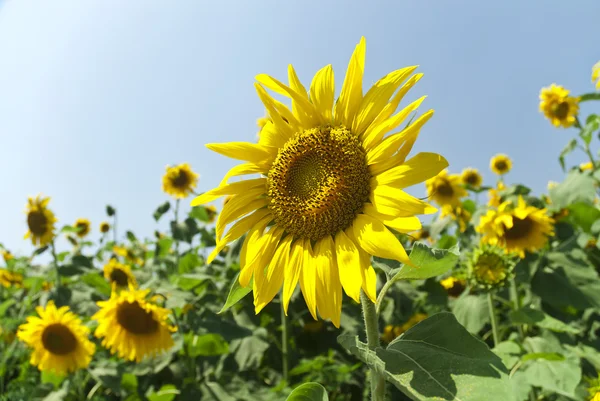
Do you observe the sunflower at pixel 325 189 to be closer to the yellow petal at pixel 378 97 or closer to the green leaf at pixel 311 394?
the yellow petal at pixel 378 97

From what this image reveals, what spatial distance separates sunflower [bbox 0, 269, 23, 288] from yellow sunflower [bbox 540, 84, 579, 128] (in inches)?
348

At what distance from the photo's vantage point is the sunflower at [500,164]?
8.03 meters

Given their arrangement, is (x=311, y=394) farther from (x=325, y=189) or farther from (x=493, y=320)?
(x=493, y=320)

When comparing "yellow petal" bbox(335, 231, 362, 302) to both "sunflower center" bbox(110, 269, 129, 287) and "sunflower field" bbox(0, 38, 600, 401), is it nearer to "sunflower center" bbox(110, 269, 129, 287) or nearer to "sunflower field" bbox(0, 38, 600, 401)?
"sunflower field" bbox(0, 38, 600, 401)

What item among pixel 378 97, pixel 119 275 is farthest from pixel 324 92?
pixel 119 275

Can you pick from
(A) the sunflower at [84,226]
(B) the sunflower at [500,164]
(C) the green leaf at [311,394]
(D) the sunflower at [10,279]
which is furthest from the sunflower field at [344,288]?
(A) the sunflower at [84,226]

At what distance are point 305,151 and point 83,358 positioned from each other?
327 centimetres

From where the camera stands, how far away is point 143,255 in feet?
35.2

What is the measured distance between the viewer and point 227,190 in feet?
5.94

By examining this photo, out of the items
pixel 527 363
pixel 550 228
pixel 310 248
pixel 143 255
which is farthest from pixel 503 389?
pixel 143 255

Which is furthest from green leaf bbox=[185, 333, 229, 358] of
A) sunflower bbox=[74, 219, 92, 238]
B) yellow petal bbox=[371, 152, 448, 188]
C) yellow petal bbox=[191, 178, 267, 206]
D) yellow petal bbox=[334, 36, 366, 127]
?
sunflower bbox=[74, 219, 92, 238]

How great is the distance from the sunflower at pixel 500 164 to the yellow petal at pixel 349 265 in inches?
281

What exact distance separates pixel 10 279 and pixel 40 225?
3.38m

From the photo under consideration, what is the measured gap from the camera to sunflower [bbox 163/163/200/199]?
25.0 feet
